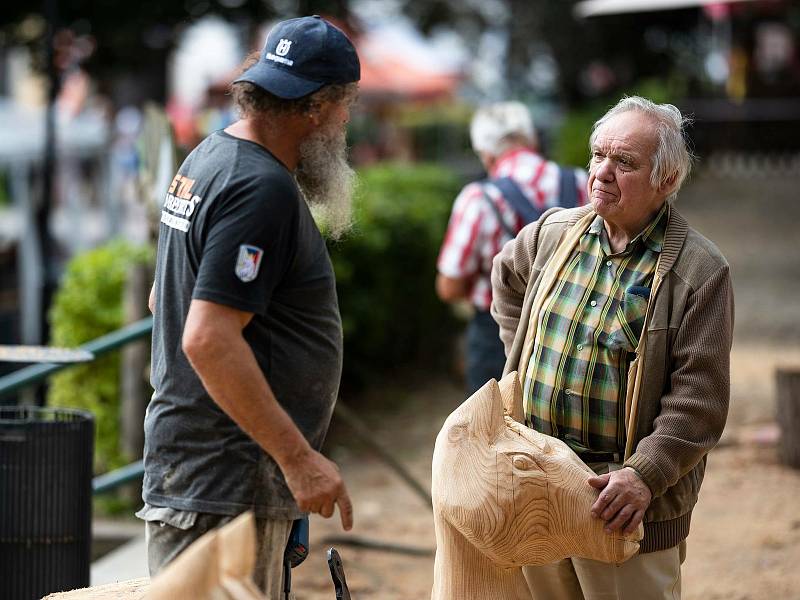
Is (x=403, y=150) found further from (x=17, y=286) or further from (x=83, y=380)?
(x=83, y=380)

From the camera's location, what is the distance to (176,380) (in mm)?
2744

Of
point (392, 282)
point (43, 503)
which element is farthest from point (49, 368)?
point (392, 282)

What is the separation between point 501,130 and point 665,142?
2911mm

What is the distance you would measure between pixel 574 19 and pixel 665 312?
2447 cm

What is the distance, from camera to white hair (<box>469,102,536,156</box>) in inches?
234

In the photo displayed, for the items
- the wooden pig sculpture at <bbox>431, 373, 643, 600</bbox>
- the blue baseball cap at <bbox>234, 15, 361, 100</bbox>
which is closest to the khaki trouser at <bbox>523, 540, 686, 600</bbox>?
the wooden pig sculpture at <bbox>431, 373, 643, 600</bbox>

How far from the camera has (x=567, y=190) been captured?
5.62 m

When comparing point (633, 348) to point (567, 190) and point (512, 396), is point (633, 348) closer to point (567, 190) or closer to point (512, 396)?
point (512, 396)

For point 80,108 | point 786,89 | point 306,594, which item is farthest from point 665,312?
point 786,89

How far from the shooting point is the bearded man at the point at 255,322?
102 inches

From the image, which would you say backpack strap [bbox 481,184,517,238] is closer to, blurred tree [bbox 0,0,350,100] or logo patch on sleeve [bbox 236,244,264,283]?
logo patch on sleeve [bbox 236,244,264,283]

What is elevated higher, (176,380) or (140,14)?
(140,14)

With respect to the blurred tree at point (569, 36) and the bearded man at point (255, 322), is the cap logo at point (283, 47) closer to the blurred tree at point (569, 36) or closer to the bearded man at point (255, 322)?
the bearded man at point (255, 322)

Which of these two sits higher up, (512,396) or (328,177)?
(328,177)
